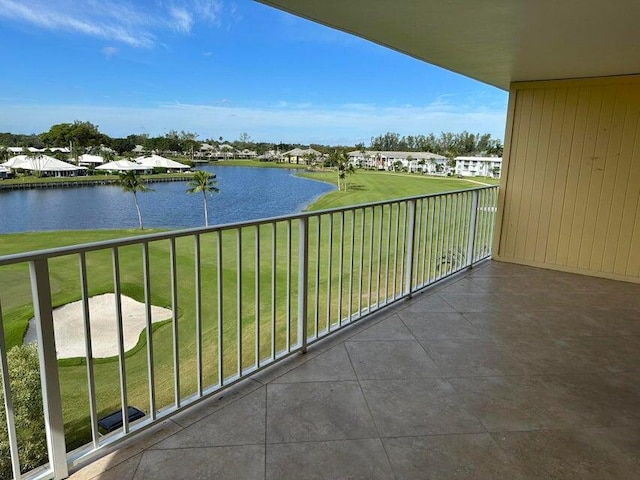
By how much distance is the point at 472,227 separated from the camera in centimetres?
477

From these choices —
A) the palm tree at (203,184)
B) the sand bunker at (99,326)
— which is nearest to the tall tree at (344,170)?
the palm tree at (203,184)

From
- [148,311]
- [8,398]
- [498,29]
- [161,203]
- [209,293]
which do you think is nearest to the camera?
[8,398]

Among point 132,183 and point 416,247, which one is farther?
point 132,183

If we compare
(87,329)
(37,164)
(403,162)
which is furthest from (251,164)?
(87,329)

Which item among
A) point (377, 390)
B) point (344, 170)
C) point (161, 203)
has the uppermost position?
point (344, 170)

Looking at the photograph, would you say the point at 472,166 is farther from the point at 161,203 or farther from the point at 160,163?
the point at 161,203

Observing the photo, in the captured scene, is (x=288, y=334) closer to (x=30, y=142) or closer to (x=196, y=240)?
(x=196, y=240)

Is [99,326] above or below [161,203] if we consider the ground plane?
below

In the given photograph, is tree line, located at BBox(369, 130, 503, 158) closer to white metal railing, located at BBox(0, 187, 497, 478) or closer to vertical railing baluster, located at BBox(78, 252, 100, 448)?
white metal railing, located at BBox(0, 187, 497, 478)

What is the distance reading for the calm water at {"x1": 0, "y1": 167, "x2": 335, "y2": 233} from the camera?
21672mm

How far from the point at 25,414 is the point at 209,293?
858cm

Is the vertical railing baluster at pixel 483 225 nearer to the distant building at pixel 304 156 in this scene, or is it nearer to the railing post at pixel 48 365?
the railing post at pixel 48 365

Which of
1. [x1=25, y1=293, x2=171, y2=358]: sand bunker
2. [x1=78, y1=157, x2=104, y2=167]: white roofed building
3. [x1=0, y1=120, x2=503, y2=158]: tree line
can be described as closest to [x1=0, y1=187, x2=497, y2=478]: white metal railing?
[x1=25, y1=293, x2=171, y2=358]: sand bunker

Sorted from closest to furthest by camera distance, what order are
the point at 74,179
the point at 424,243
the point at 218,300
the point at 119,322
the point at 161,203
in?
the point at 119,322
the point at 218,300
the point at 424,243
the point at 74,179
the point at 161,203
